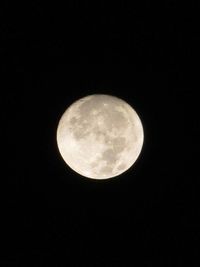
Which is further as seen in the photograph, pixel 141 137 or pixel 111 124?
pixel 141 137

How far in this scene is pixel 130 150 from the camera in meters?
5.82

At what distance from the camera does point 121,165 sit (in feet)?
19.1

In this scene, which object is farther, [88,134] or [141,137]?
[141,137]

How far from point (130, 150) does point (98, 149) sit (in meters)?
0.49

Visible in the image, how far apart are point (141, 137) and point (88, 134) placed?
0.84 meters

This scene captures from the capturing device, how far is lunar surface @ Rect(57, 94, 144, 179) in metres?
5.58

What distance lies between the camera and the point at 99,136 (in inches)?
219

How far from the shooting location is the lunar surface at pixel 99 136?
5.58 meters

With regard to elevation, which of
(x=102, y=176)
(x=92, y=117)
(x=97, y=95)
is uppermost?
(x=97, y=95)

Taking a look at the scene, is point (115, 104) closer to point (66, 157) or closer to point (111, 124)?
point (111, 124)

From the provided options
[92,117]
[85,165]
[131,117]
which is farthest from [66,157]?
[131,117]

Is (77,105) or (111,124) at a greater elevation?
(77,105)

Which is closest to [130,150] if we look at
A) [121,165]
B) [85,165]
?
[121,165]

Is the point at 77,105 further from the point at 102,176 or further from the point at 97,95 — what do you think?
the point at 102,176
